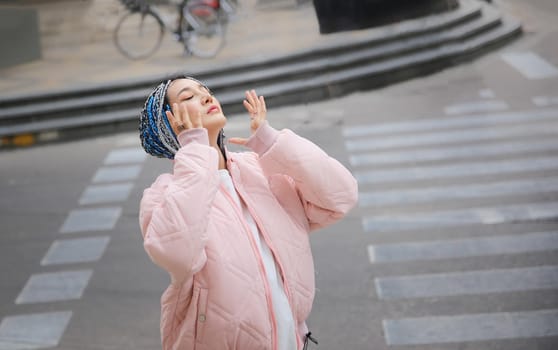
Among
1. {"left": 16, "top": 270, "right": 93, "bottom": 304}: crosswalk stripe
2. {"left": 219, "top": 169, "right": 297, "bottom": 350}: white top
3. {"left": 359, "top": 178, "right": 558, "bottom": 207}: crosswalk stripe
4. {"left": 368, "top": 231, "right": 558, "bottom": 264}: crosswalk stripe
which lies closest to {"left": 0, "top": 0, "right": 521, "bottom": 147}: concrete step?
{"left": 359, "top": 178, "right": 558, "bottom": 207}: crosswalk stripe

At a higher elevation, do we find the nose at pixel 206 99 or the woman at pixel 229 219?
the nose at pixel 206 99

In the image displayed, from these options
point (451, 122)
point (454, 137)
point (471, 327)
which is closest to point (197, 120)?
point (471, 327)

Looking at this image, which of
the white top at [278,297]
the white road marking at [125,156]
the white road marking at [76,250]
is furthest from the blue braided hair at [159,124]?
the white road marking at [125,156]

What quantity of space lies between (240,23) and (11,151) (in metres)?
6.86

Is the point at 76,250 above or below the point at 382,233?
above

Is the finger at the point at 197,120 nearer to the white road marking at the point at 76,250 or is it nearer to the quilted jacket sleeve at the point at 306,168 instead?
the quilted jacket sleeve at the point at 306,168

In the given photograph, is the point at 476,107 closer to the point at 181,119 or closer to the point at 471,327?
the point at 471,327

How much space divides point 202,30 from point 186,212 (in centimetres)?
1209

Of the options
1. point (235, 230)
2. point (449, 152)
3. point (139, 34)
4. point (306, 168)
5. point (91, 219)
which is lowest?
point (449, 152)

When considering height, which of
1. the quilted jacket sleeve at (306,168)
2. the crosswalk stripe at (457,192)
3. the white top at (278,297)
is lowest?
the crosswalk stripe at (457,192)

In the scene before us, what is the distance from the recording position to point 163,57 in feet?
47.9

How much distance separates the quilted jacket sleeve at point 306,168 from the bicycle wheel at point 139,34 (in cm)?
1172

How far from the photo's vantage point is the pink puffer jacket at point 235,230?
9.02ft

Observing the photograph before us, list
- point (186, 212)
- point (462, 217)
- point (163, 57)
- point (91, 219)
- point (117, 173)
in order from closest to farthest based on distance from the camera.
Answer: point (186, 212) → point (462, 217) → point (91, 219) → point (117, 173) → point (163, 57)
